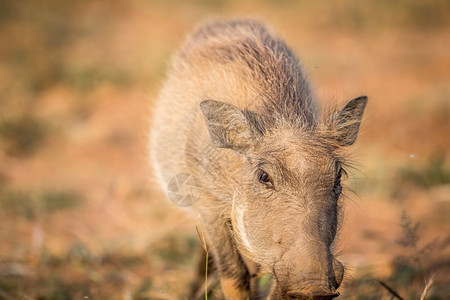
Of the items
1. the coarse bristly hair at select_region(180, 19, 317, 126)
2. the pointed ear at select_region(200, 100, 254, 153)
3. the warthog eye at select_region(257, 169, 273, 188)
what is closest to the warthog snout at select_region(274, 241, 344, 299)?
the warthog eye at select_region(257, 169, 273, 188)

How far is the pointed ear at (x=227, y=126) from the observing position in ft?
8.99

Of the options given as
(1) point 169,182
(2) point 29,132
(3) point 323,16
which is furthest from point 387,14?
(1) point 169,182

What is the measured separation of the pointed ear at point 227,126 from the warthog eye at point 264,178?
200mm

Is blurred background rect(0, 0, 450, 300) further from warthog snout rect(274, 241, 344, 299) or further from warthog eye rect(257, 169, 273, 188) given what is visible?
warthog snout rect(274, 241, 344, 299)

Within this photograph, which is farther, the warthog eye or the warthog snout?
the warthog eye

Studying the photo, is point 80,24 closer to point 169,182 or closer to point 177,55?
point 177,55

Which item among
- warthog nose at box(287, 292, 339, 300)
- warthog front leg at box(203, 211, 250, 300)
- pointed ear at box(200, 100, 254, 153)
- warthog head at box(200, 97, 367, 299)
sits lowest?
warthog front leg at box(203, 211, 250, 300)

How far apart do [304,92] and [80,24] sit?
31.9ft

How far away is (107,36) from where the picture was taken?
11305 millimetres

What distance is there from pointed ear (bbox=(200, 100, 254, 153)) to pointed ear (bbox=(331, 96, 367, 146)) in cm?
46

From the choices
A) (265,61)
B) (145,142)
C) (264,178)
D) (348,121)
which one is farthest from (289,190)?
(145,142)

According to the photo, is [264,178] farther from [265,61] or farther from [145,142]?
[145,142]

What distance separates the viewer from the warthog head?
2.26 m

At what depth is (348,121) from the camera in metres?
2.85
